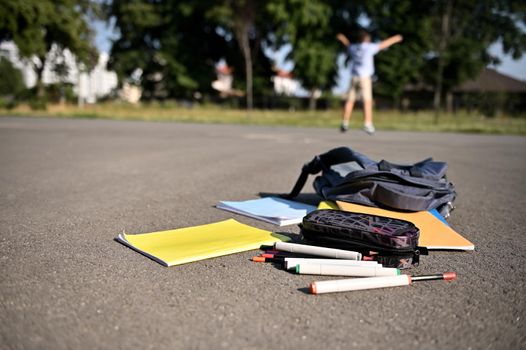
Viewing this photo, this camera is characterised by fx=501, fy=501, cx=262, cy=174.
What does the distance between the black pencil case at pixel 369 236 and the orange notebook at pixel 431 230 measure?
34 cm

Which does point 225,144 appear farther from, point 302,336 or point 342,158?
point 302,336

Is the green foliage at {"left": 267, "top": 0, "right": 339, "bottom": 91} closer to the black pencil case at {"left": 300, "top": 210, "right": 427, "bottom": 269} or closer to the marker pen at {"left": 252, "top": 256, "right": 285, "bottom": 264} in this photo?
the black pencil case at {"left": 300, "top": 210, "right": 427, "bottom": 269}

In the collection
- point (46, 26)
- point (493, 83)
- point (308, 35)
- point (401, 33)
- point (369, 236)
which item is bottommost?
point (369, 236)

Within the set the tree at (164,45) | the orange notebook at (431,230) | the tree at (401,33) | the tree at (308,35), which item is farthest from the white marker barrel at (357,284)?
the tree at (401,33)

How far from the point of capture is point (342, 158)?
403 centimetres

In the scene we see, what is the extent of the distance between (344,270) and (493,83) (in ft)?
218

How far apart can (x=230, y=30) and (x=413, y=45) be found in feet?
52.6

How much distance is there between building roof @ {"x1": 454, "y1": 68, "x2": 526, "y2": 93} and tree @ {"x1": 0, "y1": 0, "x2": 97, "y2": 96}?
4458 centimetres

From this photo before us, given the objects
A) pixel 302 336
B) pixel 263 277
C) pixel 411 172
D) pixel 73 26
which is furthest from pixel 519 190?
pixel 73 26

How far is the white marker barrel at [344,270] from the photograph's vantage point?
7.33 ft

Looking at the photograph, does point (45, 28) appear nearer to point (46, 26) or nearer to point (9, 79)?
point (46, 26)

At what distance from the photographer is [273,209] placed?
3.74 m

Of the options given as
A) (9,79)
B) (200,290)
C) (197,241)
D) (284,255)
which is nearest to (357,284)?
(284,255)

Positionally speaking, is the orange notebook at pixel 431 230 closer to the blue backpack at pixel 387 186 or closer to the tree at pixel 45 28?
the blue backpack at pixel 387 186
